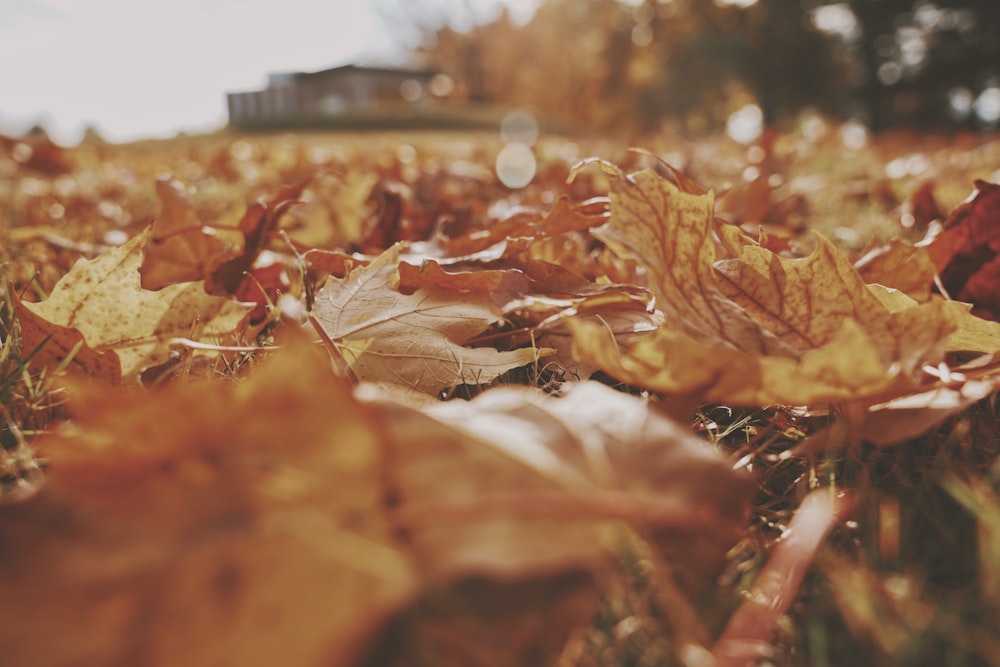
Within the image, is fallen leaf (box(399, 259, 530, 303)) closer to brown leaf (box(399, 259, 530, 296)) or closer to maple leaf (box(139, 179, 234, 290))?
brown leaf (box(399, 259, 530, 296))

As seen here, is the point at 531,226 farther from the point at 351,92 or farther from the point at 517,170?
the point at 351,92

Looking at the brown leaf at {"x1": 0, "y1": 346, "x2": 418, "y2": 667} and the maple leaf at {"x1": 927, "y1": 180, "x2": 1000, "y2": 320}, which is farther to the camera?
the maple leaf at {"x1": 927, "y1": 180, "x2": 1000, "y2": 320}

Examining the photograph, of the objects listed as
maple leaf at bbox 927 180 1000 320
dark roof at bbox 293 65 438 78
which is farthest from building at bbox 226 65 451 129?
maple leaf at bbox 927 180 1000 320

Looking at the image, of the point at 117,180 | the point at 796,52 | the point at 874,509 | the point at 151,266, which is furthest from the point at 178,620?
the point at 796,52

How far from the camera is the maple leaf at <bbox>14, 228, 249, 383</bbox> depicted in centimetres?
84

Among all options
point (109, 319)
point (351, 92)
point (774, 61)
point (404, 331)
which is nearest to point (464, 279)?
point (404, 331)

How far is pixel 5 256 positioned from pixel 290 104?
43009 millimetres

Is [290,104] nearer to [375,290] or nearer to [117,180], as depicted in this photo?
[117,180]

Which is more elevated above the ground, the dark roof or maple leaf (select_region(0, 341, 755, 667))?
the dark roof

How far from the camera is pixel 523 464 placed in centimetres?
46

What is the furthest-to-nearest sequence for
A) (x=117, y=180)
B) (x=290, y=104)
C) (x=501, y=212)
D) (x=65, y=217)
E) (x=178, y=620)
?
(x=290, y=104), (x=117, y=180), (x=65, y=217), (x=501, y=212), (x=178, y=620)

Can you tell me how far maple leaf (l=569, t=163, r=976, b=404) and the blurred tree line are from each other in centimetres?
2270

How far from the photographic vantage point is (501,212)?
5.62 feet

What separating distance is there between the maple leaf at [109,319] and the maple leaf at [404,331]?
18cm
